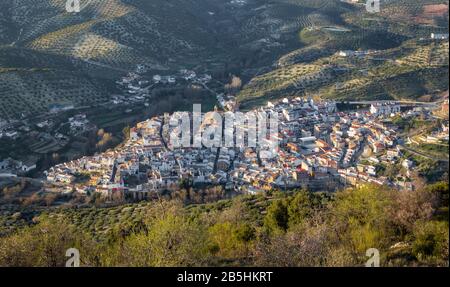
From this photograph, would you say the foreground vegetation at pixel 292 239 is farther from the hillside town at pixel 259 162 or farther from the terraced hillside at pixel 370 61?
the terraced hillside at pixel 370 61

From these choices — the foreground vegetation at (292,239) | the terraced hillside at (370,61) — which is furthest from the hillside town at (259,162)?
the foreground vegetation at (292,239)

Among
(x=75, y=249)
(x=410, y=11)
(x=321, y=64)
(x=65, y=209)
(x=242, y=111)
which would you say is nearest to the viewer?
(x=75, y=249)

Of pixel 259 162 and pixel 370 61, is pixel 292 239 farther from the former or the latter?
pixel 370 61

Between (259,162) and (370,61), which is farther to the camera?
(370,61)

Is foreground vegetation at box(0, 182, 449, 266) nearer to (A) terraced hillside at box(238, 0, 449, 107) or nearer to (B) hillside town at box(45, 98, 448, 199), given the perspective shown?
(B) hillside town at box(45, 98, 448, 199)

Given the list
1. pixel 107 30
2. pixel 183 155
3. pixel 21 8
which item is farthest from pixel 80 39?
pixel 183 155

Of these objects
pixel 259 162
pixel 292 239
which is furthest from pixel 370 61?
pixel 292 239
